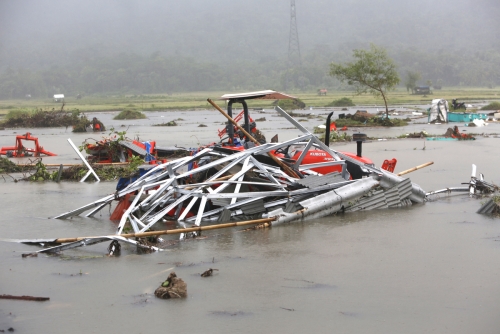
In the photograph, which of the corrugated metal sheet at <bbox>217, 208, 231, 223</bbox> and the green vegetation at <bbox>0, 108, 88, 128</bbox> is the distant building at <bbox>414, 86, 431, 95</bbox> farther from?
the corrugated metal sheet at <bbox>217, 208, 231, 223</bbox>

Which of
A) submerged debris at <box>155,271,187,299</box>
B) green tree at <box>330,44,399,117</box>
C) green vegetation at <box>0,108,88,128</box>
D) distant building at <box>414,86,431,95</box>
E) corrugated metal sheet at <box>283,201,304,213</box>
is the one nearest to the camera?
submerged debris at <box>155,271,187,299</box>

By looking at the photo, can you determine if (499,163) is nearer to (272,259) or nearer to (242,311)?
(272,259)

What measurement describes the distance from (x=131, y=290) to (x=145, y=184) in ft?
13.3

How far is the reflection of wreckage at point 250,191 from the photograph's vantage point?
10.9 m

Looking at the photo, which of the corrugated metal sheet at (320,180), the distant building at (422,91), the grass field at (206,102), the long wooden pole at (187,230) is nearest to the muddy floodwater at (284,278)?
the long wooden pole at (187,230)

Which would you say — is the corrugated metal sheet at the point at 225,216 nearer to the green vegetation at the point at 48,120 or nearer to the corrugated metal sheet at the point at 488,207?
the corrugated metal sheet at the point at 488,207

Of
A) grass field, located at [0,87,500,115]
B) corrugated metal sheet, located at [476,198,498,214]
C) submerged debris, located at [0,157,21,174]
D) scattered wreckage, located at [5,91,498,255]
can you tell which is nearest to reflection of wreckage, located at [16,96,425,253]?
scattered wreckage, located at [5,91,498,255]

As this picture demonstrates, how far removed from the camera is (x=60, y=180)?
57.4 feet

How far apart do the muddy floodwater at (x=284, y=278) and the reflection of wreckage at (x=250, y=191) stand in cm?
26

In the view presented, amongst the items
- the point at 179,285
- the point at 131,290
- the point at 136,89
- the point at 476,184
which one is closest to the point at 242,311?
the point at 179,285

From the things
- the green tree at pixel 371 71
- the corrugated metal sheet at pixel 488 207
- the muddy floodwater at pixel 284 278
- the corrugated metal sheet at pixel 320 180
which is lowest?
the muddy floodwater at pixel 284 278

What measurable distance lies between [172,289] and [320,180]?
16.0 feet

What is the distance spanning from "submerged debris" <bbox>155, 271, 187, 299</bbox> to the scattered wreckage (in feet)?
7.37

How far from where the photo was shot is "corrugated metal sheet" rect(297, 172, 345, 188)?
37.7ft
